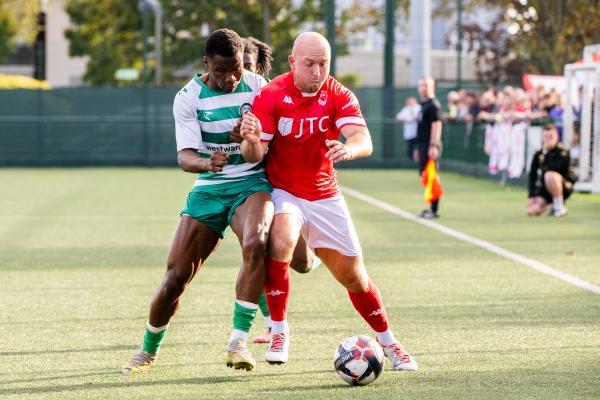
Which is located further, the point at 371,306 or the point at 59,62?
the point at 59,62

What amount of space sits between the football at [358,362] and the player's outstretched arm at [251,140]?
111 centimetres

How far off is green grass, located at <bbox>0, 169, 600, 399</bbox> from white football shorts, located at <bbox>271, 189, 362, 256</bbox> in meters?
0.71

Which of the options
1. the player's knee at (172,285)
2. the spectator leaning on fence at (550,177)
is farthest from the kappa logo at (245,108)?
the spectator leaning on fence at (550,177)

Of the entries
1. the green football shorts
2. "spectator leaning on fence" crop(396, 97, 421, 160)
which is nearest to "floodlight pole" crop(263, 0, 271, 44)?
"spectator leaning on fence" crop(396, 97, 421, 160)

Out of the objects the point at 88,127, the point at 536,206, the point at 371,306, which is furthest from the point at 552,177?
the point at 88,127

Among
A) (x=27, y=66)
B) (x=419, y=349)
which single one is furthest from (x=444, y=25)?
(x=419, y=349)

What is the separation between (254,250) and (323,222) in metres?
0.46

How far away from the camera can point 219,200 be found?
763cm

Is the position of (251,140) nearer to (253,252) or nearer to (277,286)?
(253,252)

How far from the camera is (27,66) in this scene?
80000 mm

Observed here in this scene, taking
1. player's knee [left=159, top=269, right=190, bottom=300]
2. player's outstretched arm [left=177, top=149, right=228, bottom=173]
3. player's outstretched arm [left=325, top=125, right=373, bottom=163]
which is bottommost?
player's knee [left=159, top=269, right=190, bottom=300]

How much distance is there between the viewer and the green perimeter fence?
39344 millimetres

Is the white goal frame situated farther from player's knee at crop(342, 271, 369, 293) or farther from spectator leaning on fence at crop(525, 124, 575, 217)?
player's knee at crop(342, 271, 369, 293)

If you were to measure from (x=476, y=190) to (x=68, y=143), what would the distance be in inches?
659
